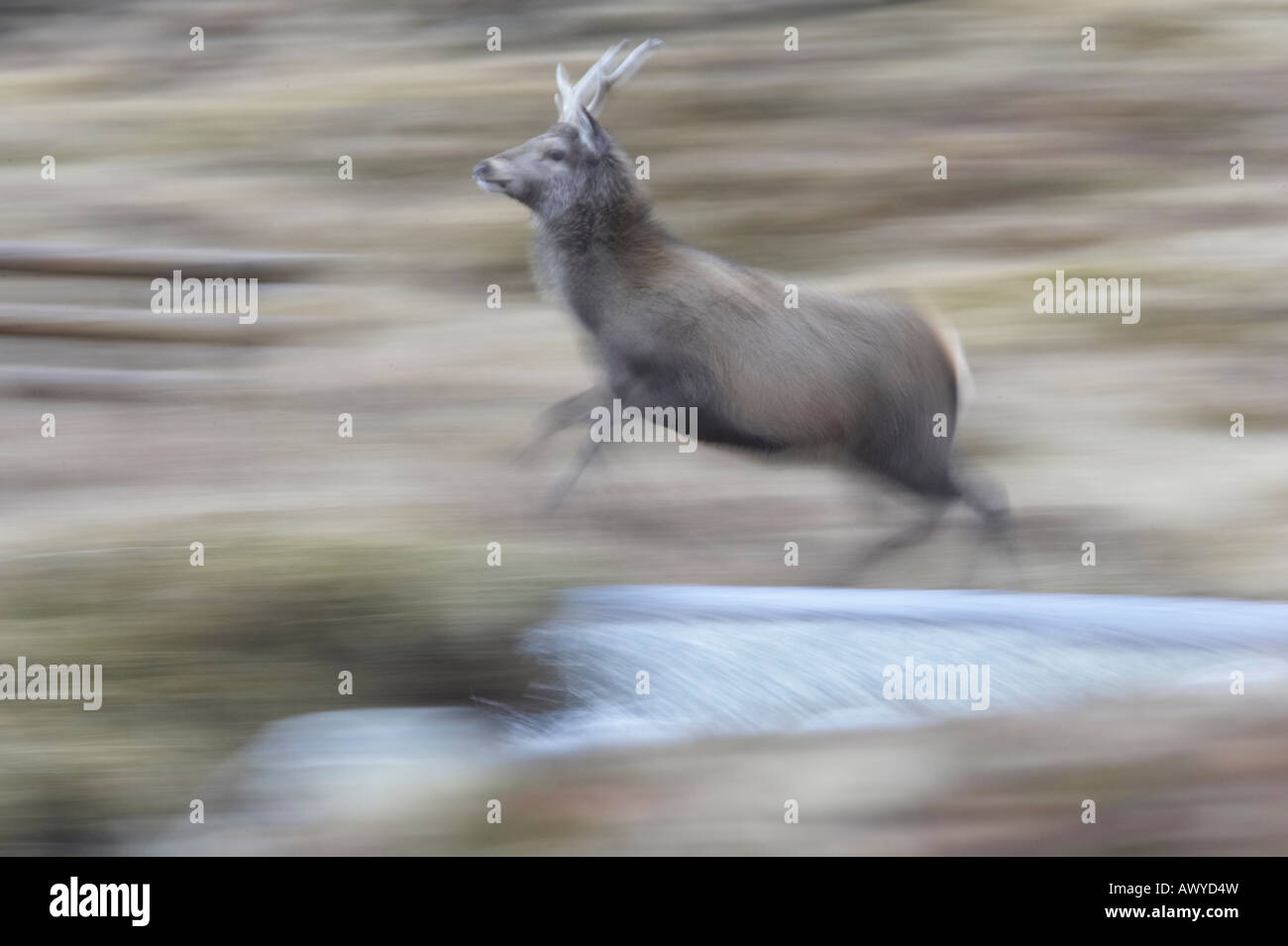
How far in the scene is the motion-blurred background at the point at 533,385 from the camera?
413 centimetres

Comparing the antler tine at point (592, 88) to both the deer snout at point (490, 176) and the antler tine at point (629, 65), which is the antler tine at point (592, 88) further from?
the deer snout at point (490, 176)

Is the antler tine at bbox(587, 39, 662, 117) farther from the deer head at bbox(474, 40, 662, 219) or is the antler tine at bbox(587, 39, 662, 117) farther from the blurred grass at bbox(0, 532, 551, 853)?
the blurred grass at bbox(0, 532, 551, 853)

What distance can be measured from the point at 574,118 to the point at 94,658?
258cm

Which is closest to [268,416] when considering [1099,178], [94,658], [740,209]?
[94,658]

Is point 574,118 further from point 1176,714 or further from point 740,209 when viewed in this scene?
point 740,209

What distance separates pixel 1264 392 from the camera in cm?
967

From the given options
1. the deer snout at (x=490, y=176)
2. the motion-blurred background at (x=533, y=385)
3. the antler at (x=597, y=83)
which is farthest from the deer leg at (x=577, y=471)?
the antler at (x=597, y=83)

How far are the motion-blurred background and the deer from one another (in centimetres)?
81

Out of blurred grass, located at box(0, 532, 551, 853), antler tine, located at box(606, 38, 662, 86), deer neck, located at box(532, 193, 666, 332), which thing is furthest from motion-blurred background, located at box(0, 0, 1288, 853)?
antler tine, located at box(606, 38, 662, 86)

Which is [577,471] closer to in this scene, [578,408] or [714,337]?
[578,408]

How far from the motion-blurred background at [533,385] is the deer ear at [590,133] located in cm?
155

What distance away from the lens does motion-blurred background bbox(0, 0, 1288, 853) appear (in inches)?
163
